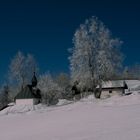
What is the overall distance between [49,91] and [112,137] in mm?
61089

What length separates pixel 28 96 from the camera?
59406 mm

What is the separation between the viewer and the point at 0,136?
41.9 ft

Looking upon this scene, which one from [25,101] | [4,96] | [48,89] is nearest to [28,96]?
[25,101]

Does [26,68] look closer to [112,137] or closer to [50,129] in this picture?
[50,129]

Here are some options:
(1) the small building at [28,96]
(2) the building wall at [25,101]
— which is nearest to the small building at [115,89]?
(1) the small building at [28,96]

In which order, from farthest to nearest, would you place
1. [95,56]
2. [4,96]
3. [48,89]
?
1. [4,96]
2. [48,89]
3. [95,56]

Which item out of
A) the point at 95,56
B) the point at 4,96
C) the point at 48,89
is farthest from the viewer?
the point at 4,96

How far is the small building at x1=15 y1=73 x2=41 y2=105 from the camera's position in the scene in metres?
58.5

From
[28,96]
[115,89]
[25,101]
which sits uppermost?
[115,89]

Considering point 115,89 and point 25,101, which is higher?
point 115,89

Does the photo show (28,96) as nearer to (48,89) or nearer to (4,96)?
(48,89)

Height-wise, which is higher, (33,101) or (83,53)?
(83,53)

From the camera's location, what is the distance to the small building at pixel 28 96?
58469mm

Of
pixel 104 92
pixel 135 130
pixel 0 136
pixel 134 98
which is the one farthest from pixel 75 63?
pixel 135 130
